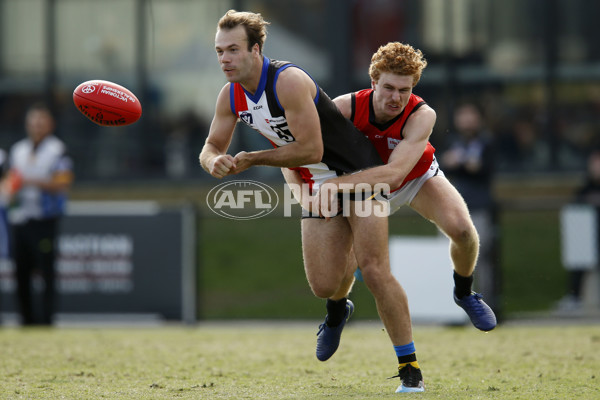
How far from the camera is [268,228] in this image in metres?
12.2

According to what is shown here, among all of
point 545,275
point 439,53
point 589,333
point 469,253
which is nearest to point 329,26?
point 439,53

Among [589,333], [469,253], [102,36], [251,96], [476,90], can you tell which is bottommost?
[589,333]

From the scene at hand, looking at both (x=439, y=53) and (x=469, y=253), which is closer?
(x=469, y=253)

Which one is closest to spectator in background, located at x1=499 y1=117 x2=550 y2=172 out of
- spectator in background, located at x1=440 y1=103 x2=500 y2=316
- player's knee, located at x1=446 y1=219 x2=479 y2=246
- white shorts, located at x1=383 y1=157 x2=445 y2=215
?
spectator in background, located at x1=440 y1=103 x2=500 y2=316

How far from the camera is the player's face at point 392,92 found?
5742mm

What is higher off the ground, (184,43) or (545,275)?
(184,43)

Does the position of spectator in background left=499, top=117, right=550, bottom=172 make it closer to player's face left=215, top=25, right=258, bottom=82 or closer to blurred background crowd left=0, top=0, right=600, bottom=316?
blurred background crowd left=0, top=0, right=600, bottom=316

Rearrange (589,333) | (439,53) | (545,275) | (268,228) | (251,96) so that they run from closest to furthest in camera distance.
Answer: (251,96), (589,333), (545,275), (268,228), (439,53)

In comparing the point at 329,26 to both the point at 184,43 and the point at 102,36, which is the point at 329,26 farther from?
the point at 102,36

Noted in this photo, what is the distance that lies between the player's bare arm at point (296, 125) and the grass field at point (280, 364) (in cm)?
146

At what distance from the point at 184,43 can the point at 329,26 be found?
8.62 ft

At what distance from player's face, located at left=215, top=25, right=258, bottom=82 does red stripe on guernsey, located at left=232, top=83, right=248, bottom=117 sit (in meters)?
0.24

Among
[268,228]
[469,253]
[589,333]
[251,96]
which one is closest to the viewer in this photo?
[251,96]

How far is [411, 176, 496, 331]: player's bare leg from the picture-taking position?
6.01 meters
